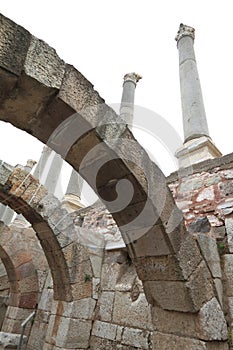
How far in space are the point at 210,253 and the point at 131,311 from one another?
1.37 metres

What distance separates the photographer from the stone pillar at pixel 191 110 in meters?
4.46

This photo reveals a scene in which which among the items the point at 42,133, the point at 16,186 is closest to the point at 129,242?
the point at 42,133

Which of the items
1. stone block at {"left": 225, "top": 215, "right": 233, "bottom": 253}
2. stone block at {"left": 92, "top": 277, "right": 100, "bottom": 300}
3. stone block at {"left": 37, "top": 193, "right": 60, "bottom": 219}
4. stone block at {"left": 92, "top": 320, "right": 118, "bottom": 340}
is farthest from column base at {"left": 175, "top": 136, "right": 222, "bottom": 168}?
stone block at {"left": 92, "top": 320, "right": 118, "bottom": 340}

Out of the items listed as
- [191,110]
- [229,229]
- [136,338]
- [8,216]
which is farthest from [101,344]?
[8,216]

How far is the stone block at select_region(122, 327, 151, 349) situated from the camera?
2746 mm

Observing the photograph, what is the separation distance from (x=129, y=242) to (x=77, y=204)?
225 inches

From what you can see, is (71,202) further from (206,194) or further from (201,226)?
(201,226)

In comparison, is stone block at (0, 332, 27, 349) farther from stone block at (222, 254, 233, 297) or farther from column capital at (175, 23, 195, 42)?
column capital at (175, 23, 195, 42)

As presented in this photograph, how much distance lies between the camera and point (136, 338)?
2842 mm

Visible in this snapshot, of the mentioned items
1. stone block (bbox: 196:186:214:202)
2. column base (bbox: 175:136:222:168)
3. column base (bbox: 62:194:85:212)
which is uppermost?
column base (bbox: 62:194:85:212)

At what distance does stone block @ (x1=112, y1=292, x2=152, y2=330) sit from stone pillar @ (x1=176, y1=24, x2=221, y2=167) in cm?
233

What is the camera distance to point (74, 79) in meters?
1.64

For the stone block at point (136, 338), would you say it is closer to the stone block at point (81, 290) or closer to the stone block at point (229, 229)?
the stone block at point (81, 290)

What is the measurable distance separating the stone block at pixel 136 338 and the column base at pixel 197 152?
8.62ft
